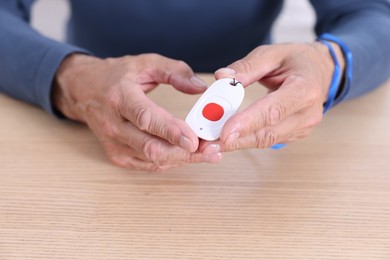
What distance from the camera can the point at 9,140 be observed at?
2.06 feet

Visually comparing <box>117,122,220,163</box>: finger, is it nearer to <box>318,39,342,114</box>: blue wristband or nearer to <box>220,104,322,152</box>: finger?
<box>220,104,322,152</box>: finger

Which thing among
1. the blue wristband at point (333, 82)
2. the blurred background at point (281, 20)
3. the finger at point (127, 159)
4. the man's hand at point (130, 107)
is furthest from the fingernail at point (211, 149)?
the blurred background at point (281, 20)

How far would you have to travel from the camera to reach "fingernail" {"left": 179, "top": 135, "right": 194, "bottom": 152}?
18.8 inches

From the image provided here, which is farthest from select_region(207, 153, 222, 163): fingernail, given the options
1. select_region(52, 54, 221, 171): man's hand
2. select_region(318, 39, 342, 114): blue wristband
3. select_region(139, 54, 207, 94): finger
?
select_region(318, 39, 342, 114): blue wristband

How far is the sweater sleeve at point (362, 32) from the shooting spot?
71cm

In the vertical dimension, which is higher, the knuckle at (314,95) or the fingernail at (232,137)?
the knuckle at (314,95)

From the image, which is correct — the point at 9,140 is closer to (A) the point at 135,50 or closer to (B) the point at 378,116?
(A) the point at 135,50

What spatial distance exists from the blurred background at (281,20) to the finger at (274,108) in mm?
1423

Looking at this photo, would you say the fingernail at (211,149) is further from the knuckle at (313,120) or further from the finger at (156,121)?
the knuckle at (313,120)

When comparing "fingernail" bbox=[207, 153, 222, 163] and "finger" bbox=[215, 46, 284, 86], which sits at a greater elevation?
"finger" bbox=[215, 46, 284, 86]

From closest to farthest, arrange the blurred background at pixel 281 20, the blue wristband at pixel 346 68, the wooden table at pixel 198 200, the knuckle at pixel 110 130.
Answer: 1. the wooden table at pixel 198 200
2. the knuckle at pixel 110 130
3. the blue wristband at pixel 346 68
4. the blurred background at pixel 281 20

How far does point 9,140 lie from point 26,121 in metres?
0.05

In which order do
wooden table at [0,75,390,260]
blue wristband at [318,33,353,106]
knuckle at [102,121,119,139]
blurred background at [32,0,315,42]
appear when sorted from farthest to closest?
blurred background at [32,0,315,42] < blue wristband at [318,33,353,106] < knuckle at [102,121,119,139] < wooden table at [0,75,390,260]

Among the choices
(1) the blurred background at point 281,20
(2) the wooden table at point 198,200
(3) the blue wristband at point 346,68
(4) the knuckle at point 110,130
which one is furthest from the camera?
(1) the blurred background at point 281,20
